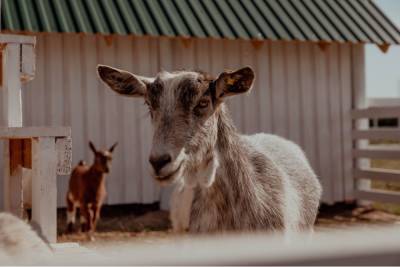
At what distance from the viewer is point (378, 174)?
42.5 ft

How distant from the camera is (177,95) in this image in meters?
4.28

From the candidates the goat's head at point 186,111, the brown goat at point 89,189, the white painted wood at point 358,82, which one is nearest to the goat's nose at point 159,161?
Result: the goat's head at point 186,111

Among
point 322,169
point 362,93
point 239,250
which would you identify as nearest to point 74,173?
point 322,169

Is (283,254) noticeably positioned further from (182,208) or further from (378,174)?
(378,174)

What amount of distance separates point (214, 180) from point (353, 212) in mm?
9434

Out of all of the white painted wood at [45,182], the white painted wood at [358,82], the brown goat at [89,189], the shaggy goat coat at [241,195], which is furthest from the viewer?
the white painted wood at [358,82]

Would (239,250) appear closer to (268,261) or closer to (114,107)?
(268,261)

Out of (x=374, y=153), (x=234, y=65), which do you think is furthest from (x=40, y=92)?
(x=374, y=153)

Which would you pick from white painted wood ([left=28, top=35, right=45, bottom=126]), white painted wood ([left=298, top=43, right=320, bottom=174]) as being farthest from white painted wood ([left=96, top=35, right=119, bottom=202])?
white painted wood ([left=298, top=43, right=320, bottom=174])

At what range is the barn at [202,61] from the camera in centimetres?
1126

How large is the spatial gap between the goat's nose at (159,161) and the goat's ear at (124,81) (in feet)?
2.71

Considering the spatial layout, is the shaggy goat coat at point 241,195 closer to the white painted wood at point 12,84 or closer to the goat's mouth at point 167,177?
the goat's mouth at point 167,177

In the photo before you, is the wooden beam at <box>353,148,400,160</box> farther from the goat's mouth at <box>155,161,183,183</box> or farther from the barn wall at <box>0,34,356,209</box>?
the goat's mouth at <box>155,161,183,183</box>

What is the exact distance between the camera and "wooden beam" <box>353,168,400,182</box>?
12.7 meters
